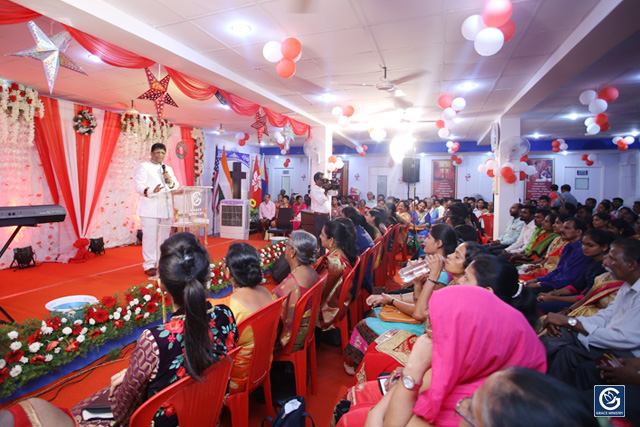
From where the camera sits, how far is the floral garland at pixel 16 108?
5098 millimetres

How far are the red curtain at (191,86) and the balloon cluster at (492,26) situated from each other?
10.5ft

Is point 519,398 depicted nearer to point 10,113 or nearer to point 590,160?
point 10,113

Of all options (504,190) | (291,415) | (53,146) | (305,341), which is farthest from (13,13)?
(504,190)

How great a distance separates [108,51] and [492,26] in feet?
11.2

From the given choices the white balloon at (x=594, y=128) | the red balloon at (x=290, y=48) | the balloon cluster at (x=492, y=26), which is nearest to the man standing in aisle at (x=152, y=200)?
the red balloon at (x=290, y=48)

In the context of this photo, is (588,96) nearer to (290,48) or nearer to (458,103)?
(458,103)

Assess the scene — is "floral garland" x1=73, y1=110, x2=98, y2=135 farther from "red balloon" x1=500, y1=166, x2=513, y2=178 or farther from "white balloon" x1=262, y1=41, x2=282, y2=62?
"red balloon" x1=500, y1=166, x2=513, y2=178

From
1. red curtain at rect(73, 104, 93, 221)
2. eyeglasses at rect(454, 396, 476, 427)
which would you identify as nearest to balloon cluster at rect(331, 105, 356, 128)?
red curtain at rect(73, 104, 93, 221)

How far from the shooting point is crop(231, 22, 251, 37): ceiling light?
11.3ft

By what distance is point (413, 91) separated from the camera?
5.69 metres

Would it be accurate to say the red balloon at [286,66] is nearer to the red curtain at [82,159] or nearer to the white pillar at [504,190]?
the red curtain at [82,159]

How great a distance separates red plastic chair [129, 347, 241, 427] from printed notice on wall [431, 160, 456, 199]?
41.3ft

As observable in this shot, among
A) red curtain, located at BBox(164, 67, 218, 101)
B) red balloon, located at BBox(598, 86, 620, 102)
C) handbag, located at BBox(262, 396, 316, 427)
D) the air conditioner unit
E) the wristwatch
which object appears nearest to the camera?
the wristwatch

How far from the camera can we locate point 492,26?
8.80 feet
